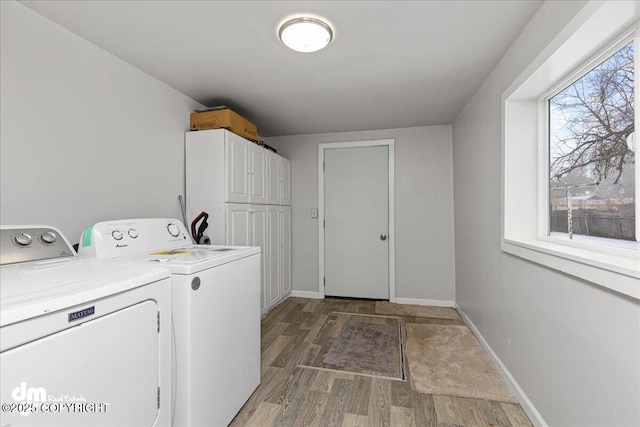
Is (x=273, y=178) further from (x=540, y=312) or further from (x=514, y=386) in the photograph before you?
(x=514, y=386)

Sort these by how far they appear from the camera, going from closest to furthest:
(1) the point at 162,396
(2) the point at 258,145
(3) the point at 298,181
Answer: (1) the point at 162,396
(2) the point at 258,145
(3) the point at 298,181

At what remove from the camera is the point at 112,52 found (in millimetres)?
1809

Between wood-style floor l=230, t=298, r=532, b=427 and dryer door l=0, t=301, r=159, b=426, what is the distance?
78 centimetres

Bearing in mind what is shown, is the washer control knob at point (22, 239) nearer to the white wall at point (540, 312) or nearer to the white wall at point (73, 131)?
the white wall at point (73, 131)

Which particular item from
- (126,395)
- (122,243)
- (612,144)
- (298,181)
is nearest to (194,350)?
(126,395)

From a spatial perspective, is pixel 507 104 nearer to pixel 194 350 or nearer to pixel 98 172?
pixel 194 350

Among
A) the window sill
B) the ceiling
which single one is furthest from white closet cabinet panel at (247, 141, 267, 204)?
the window sill

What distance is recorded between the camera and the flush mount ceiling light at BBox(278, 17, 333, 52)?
4.97 ft

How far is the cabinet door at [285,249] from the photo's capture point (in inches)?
138

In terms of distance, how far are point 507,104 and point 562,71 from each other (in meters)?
0.37

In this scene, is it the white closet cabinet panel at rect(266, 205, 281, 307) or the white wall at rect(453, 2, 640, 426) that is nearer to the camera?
the white wall at rect(453, 2, 640, 426)

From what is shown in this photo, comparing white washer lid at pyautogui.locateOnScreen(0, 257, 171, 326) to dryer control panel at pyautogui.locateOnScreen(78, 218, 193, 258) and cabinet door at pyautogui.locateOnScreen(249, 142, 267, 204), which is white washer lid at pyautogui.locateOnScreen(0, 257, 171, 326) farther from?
cabinet door at pyautogui.locateOnScreen(249, 142, 267, 204)

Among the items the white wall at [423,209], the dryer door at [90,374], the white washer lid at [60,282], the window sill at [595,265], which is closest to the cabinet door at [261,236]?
the white wall at [423,209]

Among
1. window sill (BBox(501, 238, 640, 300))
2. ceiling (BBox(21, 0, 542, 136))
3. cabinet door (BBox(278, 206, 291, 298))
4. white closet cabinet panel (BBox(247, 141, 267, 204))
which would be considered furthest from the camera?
cabinet door (BBox(278, 206, 291, 298))
